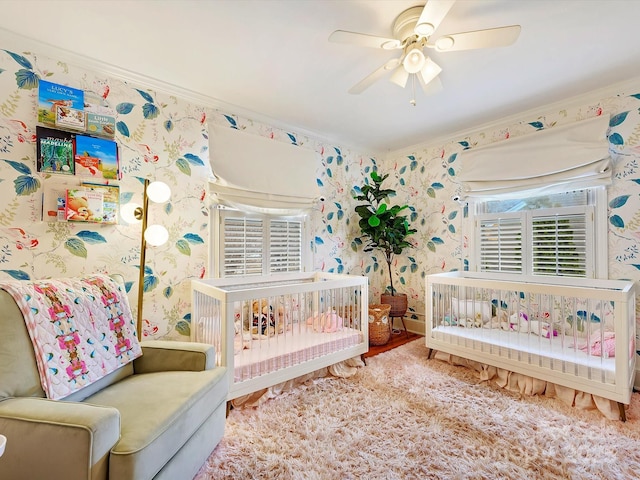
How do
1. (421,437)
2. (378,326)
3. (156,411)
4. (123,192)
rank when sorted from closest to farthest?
1. (156,411)
2. (421,437)
3. (123,192)
4. (378,326)

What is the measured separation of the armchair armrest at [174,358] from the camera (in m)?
1.67

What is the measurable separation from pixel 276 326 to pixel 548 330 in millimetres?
2122

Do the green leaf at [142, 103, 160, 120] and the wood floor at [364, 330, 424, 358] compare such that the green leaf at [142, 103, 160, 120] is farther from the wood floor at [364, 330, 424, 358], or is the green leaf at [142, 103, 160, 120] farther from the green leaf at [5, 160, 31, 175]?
the wood floor at [364, 330, 424, 358]

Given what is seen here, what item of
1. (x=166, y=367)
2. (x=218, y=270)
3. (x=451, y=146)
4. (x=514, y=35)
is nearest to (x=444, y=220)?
(x=451, y=146)

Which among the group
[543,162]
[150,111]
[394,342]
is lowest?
[394,342]

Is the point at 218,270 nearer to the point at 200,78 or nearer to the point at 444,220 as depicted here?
the point at 200,78

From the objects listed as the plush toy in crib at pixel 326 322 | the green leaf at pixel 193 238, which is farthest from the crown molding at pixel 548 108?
the green leaf at pixel 193 238

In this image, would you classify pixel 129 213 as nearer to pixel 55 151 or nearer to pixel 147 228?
pixel 147 228

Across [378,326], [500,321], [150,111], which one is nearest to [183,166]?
[150,111]

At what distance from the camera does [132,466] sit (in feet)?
3.38

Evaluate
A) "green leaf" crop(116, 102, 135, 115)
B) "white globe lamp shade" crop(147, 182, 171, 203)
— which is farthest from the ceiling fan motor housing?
"green leaf" crop(116, 102, 135, 115)

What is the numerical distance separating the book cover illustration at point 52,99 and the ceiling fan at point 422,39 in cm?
179

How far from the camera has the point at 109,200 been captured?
2.10 metres

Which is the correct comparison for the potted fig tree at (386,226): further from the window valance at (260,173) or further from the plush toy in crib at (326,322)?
the plush toy in crib at (326,322)
